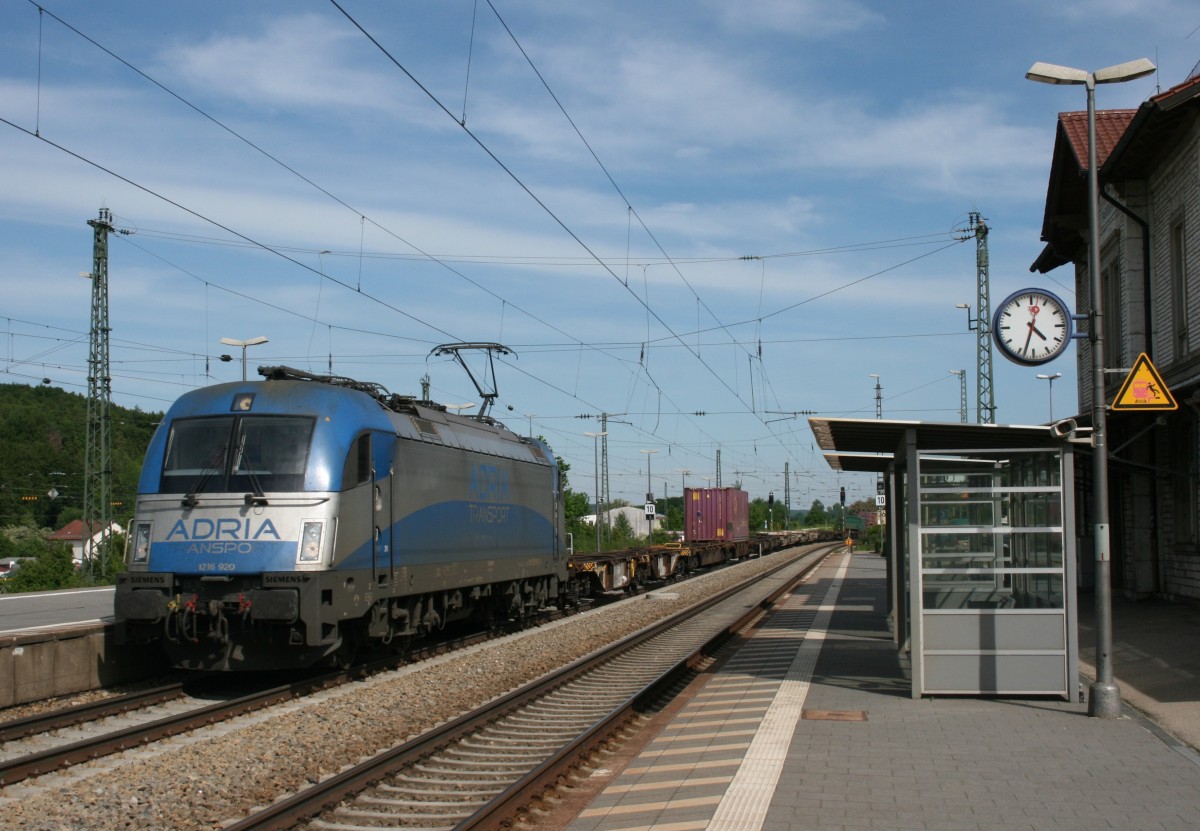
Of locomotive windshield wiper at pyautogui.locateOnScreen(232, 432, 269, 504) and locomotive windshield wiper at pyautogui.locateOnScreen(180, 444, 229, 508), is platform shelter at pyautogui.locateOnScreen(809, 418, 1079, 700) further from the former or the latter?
locomotive windshield wiper at pyautogui.locateOnScreen(180, 444, 229, 508)

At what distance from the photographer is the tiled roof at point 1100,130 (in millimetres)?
20766

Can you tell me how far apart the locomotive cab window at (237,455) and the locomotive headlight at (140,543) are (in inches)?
18.2

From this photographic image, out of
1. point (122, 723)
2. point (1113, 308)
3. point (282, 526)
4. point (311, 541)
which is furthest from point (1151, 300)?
point (122, 723)

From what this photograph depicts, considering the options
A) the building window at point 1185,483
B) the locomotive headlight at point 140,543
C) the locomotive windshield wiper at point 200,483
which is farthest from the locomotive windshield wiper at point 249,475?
the building window at point 1185,483

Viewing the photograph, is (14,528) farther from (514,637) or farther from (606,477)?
(514,637)

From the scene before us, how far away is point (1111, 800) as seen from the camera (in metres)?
7.20

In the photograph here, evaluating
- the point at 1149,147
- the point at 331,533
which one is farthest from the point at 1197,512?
the point at 331,533

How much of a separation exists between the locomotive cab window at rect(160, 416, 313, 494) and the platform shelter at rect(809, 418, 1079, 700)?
19.6ft

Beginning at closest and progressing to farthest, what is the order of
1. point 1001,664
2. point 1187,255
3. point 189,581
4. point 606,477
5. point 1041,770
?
point 1041,770 < point 1001,664 < point 189,581 < point 1187,255 < point 606,477

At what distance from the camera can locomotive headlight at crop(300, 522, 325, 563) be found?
39.2 ft

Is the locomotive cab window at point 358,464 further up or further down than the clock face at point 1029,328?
further down

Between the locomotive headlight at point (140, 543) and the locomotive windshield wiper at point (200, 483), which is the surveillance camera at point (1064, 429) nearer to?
the locomotive windshield wiper at point (200, 483)

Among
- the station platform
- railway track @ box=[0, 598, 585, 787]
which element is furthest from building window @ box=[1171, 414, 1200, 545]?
railway track @ box=[0, 598, 585, 787]

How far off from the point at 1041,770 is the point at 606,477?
4299cm
